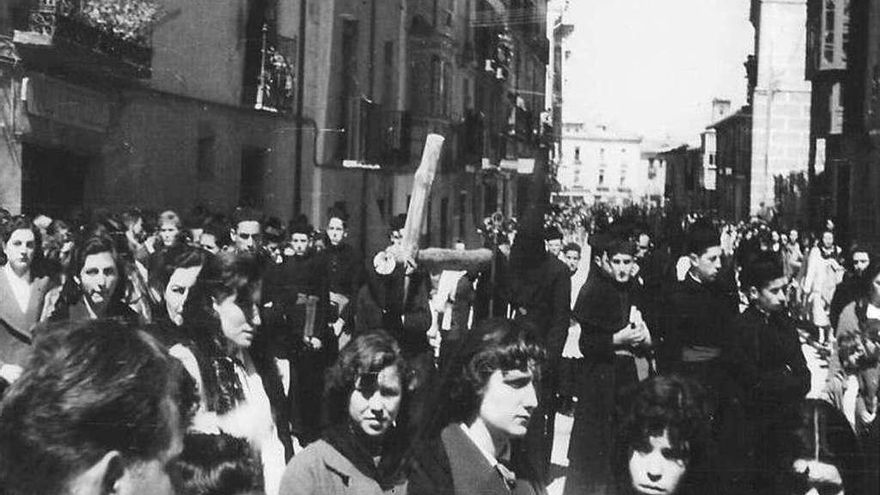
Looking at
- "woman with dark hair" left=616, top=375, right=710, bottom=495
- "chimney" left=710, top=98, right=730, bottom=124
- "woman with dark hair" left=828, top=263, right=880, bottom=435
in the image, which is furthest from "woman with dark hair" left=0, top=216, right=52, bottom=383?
"chimney" left=710, top=98, right=730, bottom=124

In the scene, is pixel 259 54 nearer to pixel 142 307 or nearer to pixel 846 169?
pixel 142 307

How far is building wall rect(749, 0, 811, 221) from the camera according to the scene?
25.1 feet

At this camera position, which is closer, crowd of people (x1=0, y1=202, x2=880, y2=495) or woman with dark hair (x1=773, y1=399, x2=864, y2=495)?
crowd of people (x1=0, y1=202, x2=880, y2=495)

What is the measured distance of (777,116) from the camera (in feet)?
27.7

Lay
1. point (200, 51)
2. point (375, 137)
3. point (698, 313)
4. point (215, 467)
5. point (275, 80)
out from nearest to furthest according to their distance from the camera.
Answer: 1. point (215, 467)
2. point (698, 313)
3. point (375, 137)
4. point (275, 80)
5. point (200, 51)

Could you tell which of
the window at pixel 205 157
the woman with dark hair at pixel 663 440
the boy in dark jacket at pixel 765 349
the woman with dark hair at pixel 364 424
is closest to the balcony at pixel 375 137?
the window at pixel 205 157

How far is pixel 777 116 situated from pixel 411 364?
5393 mm

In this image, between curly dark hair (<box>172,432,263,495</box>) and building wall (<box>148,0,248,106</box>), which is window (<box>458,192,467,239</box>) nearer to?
building wall (<box>148,0,248,106</box>)

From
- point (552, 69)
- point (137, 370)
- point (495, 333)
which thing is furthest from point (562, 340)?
point (137, 370)

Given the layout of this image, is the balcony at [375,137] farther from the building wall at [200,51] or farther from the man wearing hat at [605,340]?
the man wearing hat at [605,340]

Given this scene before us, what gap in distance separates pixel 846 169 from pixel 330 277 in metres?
6.72

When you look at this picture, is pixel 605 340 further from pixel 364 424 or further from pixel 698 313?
pixel 364 424

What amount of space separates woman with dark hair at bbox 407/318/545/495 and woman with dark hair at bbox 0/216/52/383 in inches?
71.1

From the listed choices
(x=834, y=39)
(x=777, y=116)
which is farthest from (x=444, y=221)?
(x=834, y=39)
